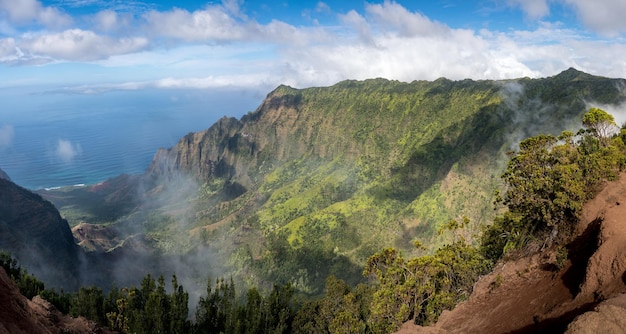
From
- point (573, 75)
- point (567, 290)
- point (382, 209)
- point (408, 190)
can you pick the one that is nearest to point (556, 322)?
point (567, 290)

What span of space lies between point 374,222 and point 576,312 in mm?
130313

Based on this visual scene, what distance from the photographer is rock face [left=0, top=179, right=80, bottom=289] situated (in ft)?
364

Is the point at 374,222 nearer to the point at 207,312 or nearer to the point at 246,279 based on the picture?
the point at 246,279

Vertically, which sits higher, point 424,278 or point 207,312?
point 424,278

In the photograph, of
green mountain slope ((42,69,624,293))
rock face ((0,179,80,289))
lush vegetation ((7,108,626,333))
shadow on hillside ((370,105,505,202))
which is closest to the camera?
lush vegetation ((7,108,626,333))

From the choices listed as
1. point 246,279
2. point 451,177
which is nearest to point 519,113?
point 451,177

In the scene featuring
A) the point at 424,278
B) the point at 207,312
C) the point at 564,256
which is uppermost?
the point at 564,256

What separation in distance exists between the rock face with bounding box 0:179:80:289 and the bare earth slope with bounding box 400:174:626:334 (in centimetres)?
11737

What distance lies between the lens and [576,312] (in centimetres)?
1933

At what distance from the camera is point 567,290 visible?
22062 millimetres

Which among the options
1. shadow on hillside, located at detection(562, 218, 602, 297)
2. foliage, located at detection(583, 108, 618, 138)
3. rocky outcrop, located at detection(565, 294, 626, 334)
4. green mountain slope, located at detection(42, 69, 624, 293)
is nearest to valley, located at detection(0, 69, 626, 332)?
green mountain slope, located at detection(42, 69, 624, 293)

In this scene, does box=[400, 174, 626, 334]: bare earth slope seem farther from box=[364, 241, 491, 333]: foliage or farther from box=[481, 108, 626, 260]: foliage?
box=[364, 241, 491, 333]: foliage

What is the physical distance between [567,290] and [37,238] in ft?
473

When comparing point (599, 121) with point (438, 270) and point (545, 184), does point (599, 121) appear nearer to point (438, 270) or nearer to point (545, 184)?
point (545, 184)
